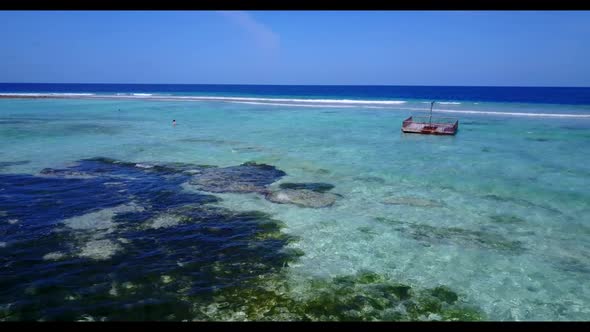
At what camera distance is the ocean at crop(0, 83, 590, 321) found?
7.93 m

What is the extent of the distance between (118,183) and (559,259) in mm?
16075

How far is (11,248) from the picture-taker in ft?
32.9

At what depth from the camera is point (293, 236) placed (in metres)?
11.2

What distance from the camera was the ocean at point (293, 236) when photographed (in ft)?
26.0

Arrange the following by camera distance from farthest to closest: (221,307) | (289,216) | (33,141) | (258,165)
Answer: (33,141) < (258,165) < (289,216) < (221,307)

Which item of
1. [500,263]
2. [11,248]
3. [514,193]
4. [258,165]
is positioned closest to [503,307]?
[500,263]

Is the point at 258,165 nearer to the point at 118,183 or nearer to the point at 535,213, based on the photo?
the point at 118,183

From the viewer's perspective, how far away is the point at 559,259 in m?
9.92

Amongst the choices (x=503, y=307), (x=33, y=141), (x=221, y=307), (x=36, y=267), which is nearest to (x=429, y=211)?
(x=503, y=307)

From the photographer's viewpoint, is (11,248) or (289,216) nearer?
(11,248)

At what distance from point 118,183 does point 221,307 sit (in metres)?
10.6
